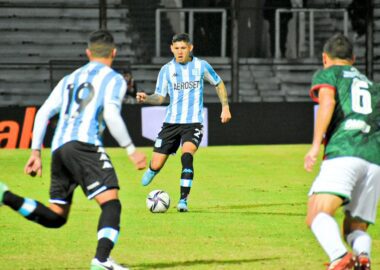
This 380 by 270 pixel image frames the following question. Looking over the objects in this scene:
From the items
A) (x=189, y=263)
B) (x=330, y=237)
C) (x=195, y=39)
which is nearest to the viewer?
(x=330, y=237)

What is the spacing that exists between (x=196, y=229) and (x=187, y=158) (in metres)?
1.92

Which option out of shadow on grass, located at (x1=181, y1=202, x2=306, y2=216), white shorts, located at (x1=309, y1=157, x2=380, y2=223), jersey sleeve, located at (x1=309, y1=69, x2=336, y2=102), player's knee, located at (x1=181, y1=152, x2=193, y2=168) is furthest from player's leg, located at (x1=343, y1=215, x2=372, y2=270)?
player's knee, located at (x1=181, y1=152, x2=193, y2=168)

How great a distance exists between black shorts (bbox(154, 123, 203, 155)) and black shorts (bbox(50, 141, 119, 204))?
16.8ft

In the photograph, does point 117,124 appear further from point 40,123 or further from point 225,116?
point 225,116

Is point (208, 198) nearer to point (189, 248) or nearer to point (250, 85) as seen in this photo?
point (189, 248)

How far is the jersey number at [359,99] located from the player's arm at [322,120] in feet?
0.58

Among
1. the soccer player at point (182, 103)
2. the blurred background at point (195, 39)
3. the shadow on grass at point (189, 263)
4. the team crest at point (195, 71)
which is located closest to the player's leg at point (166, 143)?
the soccer player at point (182, 103)

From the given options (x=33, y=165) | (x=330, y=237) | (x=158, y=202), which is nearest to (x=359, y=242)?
(x=330, y=237)

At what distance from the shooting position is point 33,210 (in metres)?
7.93

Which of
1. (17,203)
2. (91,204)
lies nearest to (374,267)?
(17,203)

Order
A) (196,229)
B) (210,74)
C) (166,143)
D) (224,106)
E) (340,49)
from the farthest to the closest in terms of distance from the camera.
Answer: (210,74) < (224,106) < (166,143) < (196,229) < (340,49)

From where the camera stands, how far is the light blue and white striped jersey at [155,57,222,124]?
43.9 feet

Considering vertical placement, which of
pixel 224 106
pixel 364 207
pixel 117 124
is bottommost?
pixel 224 106

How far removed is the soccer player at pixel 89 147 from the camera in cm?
773
